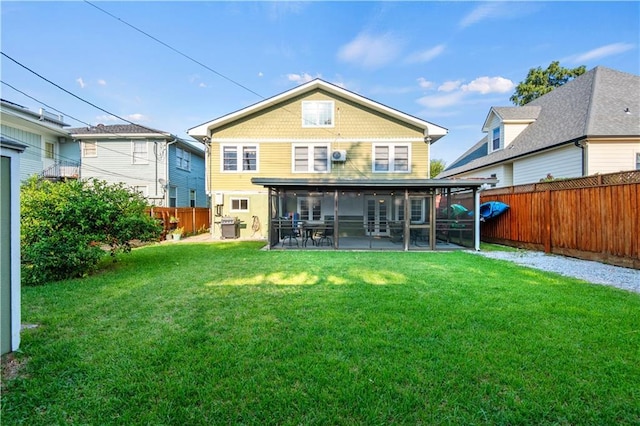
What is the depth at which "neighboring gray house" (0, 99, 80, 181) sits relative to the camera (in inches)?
545

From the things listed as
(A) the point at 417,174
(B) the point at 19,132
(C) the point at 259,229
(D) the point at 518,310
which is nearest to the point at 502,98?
(A) the point at 417,174

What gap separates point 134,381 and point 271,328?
1.36 meters

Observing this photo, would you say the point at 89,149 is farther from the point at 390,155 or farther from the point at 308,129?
the point at 390,155

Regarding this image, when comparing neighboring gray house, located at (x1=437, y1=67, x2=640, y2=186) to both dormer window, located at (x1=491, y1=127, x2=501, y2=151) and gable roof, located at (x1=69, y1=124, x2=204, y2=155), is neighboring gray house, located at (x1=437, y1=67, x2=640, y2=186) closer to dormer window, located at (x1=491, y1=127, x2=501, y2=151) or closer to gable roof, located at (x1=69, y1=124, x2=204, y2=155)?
dormer window, located at (x1=491, y1=127, x2=501, y2=151)

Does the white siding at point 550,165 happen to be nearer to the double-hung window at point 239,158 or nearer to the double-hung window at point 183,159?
the double-hung window at point 239,158

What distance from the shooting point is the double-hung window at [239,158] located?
13867 mm

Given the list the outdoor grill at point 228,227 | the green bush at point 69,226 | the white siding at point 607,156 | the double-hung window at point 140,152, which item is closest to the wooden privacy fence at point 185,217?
the outdoor grill at point 228,227

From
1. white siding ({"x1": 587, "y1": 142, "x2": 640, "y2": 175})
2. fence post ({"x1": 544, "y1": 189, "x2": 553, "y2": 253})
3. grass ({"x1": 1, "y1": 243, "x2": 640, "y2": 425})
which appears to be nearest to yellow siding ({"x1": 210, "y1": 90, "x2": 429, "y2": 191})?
fence post ({"x1": 544, "y1": 189, "x2": 553, "y2": 253})

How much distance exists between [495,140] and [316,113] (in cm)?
1004

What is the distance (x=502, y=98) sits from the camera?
25078mm

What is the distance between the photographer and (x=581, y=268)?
6.64m

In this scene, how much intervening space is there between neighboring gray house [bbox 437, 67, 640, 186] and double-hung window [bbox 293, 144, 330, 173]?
8674 mm

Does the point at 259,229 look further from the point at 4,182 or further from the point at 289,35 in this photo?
the point at 4,182

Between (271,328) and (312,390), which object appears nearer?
(312,390)
